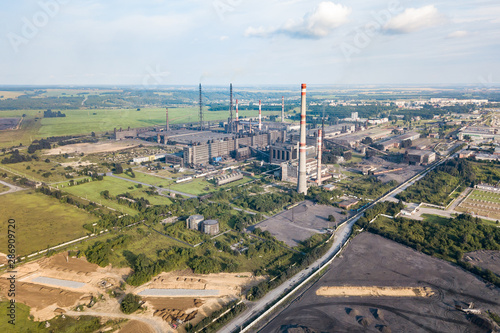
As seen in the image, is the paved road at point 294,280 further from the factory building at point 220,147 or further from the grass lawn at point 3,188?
the grass lawn at point 3,188

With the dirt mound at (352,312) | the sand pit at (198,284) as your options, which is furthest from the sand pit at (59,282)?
the dirt mound at (352,312)

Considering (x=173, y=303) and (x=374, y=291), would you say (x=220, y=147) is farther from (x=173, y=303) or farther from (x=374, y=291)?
(x=374, y=291)

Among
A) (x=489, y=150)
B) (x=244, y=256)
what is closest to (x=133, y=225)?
(x=244, y=256)

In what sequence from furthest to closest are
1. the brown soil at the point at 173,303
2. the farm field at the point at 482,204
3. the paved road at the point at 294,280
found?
the farm field at the point at 482,204 → the brown soil at the point at 173,303 → the paved road at the point at 294,280

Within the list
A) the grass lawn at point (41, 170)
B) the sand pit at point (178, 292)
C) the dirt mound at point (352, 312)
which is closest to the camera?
the dirt mound at point (352, 312)

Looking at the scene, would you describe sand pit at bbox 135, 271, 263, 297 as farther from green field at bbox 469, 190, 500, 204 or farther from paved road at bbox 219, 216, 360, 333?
green field at bbox 469, 190, 500, 204

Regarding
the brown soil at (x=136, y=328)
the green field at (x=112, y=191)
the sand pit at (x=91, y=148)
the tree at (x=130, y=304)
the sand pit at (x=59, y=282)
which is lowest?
the brown soil at (x=136, y=328)

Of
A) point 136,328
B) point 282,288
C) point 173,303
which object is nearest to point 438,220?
point 282,288
